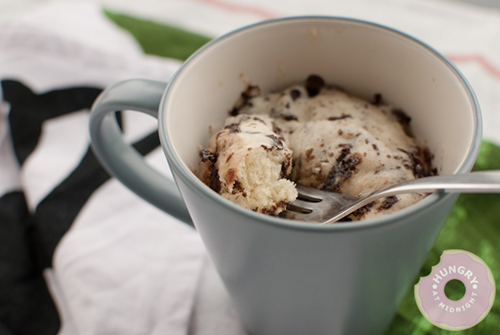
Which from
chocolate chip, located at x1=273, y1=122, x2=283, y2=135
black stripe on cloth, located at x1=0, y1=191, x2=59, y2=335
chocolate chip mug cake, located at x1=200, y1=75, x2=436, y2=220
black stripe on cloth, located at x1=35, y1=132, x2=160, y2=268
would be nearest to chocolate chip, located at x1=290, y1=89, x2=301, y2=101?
chocolate chip mug cake, located at x1=200, y1=75, x2=436, y2=220

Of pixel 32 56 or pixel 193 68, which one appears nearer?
pixel 193 68

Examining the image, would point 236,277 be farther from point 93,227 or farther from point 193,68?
point 93,227

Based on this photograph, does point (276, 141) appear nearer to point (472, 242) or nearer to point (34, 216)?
point (472, 242)

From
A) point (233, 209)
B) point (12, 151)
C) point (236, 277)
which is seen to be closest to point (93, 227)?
point (12, 151)

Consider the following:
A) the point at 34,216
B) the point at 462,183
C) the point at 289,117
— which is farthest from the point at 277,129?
the point at 34,216

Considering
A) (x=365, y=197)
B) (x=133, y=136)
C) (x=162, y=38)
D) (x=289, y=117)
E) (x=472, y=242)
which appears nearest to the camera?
(x=365, y=197)

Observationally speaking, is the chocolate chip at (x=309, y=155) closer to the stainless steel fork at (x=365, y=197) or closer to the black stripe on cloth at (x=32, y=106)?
the stainless steel fork at (x=365, y=197)
